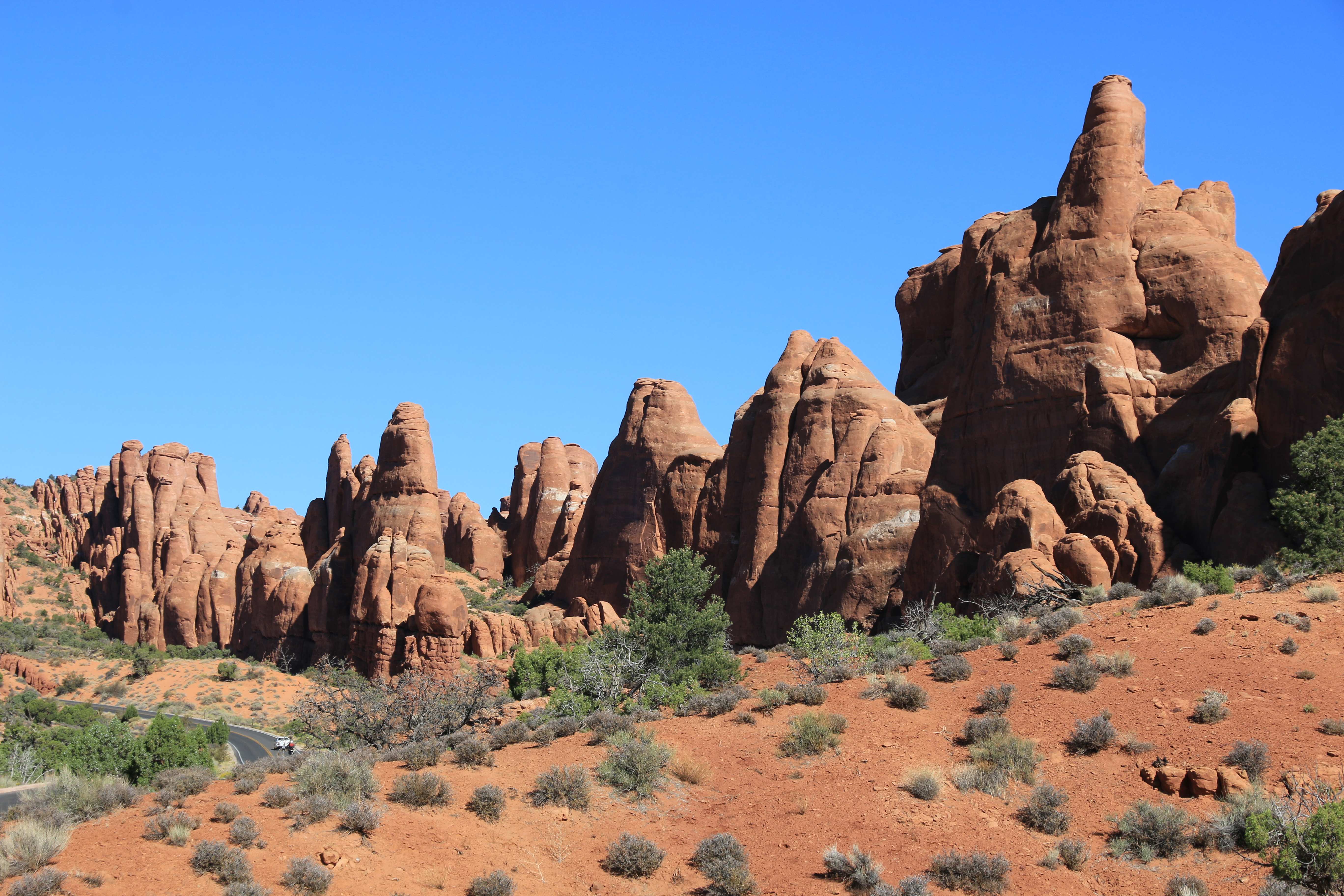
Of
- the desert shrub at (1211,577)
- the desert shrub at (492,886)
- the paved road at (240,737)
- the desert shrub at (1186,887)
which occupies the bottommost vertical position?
the paved road at (240,737)

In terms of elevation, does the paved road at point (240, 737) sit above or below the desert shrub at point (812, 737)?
below

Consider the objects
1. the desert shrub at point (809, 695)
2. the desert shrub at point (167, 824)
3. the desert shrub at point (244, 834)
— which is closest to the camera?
the desert shrub at point (244, 834)

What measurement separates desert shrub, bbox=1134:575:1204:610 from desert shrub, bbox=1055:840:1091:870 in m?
9.79

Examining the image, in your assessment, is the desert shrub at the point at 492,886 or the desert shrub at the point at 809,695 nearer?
the desert shrub at the point at 492,886

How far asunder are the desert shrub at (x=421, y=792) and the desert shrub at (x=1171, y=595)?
14884 mm

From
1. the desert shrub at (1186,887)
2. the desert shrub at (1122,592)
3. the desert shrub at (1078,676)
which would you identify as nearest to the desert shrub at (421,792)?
the desert shrub at (1186,887)

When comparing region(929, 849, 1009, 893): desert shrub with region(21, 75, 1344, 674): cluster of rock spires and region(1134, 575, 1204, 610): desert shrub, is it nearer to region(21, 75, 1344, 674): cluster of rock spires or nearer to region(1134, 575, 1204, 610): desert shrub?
region(1134, 575, 1204, 610): desert shrub

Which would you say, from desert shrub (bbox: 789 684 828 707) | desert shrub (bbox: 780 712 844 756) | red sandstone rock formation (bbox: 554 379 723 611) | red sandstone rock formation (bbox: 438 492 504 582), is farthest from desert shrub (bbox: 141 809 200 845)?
red sandstone rock formation (bbox: 438 492 504 582)

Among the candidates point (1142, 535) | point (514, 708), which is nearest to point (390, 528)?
point (514, 708)

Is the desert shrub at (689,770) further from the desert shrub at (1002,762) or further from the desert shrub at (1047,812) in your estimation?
the desert shrub at (1047,812)

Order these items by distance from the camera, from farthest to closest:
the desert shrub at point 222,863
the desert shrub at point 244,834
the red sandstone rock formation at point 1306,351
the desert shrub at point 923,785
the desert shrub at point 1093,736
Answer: the red sandstone rock formation at point 1306,351
the desert shrub at point 1093,736
the desert shrub at point 923,785
the desert shrub at point 244,834
the desert shrub at point 222,863

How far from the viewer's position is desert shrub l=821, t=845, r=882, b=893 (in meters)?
15.7

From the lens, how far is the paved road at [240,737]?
4331 cm

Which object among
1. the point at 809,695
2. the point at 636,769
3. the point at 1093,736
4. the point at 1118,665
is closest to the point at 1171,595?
the point at 1118,665
